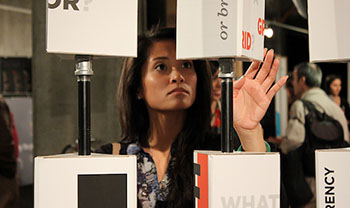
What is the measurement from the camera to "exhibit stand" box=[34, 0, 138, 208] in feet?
2.52

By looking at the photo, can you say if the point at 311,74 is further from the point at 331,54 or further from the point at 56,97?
the point at 331,54

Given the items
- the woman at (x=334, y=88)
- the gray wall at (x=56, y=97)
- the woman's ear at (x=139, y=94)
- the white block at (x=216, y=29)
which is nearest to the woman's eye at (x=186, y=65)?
the woman's ear at (x=139, y=94)

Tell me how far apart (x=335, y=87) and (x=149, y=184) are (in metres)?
1.84

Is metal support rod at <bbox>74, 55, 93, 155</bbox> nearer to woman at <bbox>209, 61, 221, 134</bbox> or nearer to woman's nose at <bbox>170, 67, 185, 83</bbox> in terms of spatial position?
woman's nose at <bbox>170, 67, 185, 83</bbox>

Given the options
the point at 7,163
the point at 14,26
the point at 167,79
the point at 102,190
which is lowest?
the point at 7,163

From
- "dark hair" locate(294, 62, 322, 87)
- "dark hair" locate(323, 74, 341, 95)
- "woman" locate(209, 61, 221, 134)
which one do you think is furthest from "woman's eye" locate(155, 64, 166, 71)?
"dark hair" locate(323, 74, 341, 95)

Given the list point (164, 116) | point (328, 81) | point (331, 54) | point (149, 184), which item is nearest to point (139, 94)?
point (164, 116)

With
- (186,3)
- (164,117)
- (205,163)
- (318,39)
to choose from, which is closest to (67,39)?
(186,3)

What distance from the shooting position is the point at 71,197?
0.77m

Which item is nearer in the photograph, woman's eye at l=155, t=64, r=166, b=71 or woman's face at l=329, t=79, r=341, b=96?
woman's eye at l=155, t=64, r=166, b=71

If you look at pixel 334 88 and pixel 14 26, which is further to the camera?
pixel 334 88

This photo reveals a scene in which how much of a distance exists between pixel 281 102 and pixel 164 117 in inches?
47.4

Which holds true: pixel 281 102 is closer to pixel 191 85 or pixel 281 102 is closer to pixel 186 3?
pixel 191 85

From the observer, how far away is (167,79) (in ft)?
4.20
